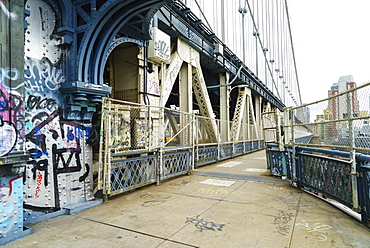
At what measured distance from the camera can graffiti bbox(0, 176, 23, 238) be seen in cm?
331

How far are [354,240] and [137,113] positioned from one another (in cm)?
595

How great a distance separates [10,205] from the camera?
A: 3.39 m

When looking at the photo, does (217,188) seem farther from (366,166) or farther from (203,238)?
(366,166)

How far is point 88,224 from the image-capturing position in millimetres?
4000

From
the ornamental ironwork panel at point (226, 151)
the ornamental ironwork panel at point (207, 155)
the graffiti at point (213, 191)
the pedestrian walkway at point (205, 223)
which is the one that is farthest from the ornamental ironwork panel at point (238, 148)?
the pedestrian walkway at point (205, 223)

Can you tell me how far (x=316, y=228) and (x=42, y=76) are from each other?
5437 mm

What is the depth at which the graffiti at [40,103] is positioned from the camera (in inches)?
165

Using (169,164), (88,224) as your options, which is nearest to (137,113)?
(169,164)

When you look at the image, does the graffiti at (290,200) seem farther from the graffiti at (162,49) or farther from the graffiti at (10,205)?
the graffiti at (162,49)

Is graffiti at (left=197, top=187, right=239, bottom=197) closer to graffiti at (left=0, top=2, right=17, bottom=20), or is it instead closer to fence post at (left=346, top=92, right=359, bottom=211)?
fence post at (left=346, top=92, right=359, bottom=211)

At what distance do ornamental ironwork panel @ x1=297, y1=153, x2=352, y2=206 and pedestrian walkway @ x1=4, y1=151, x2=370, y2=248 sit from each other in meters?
0.31

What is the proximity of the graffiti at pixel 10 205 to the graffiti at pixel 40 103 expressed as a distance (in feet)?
4.41

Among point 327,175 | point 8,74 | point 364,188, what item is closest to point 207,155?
point 327,175

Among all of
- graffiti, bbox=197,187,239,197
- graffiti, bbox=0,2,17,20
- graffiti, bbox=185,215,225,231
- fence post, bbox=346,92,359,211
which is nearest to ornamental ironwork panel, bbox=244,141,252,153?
graffiti, bbox=197,187,239,197
